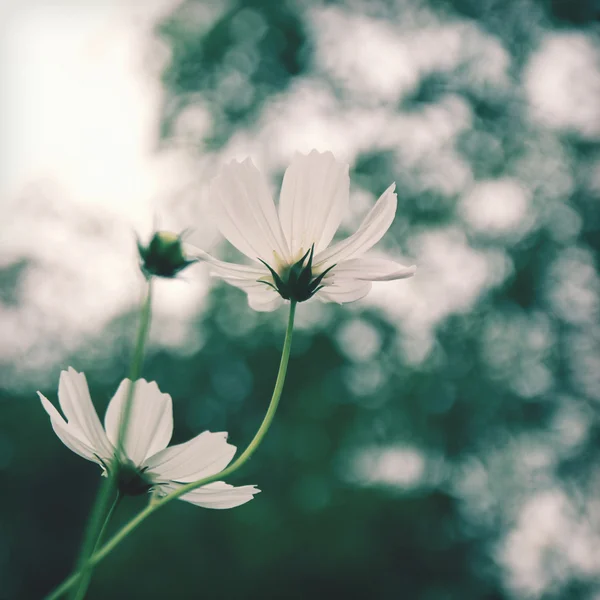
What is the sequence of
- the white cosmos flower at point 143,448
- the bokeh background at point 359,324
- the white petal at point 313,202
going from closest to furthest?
the white cosmos flower at point 143,448 → the white petal at point 313,202 → the bokeh background at point 359,324

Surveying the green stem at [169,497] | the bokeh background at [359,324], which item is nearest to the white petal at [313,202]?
the green stem at [169,497]

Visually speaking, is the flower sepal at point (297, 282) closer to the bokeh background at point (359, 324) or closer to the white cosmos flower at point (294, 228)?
the white cosmos flower at point (294, 228)

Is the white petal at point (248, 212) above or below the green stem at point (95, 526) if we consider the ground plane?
above

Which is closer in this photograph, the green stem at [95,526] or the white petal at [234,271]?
the green stem at [95,526]

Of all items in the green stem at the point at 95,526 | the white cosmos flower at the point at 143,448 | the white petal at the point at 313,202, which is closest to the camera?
the green stem at the point at 95,526

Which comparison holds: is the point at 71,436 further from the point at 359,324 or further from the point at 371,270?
the point at 359,324

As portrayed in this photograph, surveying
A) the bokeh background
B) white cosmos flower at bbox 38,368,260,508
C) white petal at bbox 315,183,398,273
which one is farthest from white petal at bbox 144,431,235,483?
the bokeh background

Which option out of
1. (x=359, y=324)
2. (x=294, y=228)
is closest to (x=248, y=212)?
(x=294, y=228)

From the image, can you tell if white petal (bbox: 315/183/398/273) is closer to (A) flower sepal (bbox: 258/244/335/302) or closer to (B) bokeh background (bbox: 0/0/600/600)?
(A) flower sepal (bbox: 258/244/335/302)
